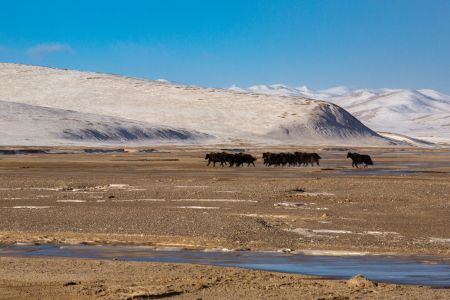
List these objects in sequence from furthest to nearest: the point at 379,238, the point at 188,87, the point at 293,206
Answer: the point at 188,87, the point at 293,206, the point at 379,238

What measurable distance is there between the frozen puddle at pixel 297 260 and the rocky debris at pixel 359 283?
1.52ft

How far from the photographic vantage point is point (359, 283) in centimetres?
1130

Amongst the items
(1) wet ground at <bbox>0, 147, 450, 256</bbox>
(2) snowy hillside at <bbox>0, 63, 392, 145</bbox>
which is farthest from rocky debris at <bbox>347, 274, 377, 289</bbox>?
(2) snowy hillside at <bbox>0, 63, 392, 145</bbox>

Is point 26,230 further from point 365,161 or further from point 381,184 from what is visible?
point 365,161

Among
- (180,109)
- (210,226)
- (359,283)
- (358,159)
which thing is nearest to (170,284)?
(359,283)

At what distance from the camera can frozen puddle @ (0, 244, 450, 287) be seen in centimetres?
1241

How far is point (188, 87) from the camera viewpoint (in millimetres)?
165500

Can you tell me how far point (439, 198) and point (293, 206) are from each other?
4.89 m

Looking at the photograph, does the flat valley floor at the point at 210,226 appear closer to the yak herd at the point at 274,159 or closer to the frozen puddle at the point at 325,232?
the frozen puddle at the point at 325,232

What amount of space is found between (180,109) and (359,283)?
5343 inches

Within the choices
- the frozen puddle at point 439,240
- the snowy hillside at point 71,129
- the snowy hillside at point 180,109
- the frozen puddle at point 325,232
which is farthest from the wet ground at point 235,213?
the snowy hillside at point 180,109

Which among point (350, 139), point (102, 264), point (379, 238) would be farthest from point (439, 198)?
point (350, 139)

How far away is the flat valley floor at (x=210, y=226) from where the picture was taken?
440 inches

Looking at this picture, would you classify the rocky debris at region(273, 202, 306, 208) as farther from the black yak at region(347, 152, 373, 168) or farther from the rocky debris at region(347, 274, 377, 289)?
the black yak at region(347, 152, 373, 168)
